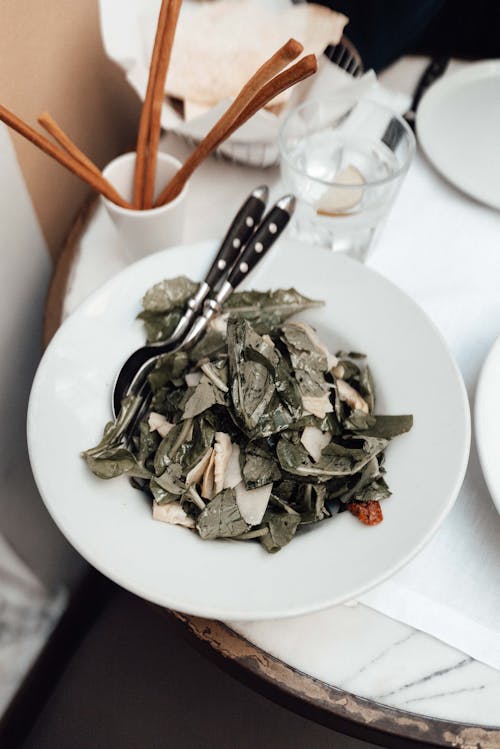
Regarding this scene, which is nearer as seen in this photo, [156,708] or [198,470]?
[198,470]

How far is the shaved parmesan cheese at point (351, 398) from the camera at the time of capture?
2.03ft

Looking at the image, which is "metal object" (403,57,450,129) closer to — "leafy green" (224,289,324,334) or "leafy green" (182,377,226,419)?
"leafy green" (224,289,324,334)

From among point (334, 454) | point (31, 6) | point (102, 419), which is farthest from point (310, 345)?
point (31, 6)

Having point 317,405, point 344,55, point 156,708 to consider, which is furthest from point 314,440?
point 344,55

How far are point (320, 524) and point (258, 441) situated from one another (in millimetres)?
100

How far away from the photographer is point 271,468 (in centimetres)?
58

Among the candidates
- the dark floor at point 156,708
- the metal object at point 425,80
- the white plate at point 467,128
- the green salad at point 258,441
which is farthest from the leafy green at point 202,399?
the metal object at point 425,80

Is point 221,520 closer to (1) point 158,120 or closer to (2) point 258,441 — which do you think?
(2) point 258,441

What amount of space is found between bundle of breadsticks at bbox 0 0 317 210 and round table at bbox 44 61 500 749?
0.50 m

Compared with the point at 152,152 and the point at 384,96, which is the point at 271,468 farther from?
the point at 384,96

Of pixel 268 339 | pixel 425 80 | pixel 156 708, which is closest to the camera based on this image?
pixel 268 339

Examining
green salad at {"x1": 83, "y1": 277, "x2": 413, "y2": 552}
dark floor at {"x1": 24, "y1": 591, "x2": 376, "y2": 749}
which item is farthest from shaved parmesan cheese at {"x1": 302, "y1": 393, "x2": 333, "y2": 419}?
dark floor at {"x1": 24, "y1": 591, "x2": 376, "y2": 749}

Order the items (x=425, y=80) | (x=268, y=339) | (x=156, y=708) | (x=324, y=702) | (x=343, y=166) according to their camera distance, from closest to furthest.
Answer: (x=324, y=702)
(x=268, y=339)
(x=156, y=708)
(x=343, y=166)
(x=425, y=80)

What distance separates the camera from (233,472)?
1.90 ft
